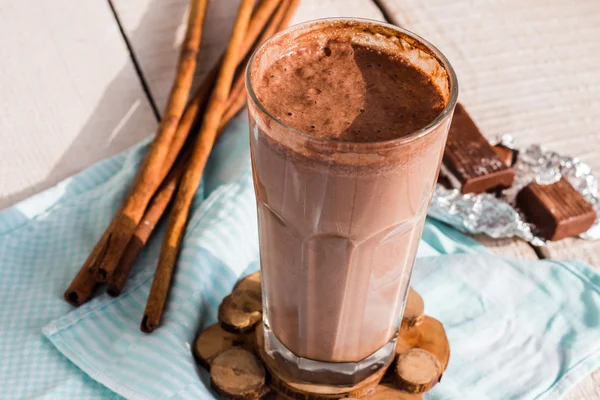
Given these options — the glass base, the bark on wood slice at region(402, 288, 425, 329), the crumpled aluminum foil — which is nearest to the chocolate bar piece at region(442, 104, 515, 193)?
the crumpled aluminum foil

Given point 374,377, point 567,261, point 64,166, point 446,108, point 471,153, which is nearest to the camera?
point 446,108

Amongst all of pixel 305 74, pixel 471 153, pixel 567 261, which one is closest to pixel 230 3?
pixel 471 153

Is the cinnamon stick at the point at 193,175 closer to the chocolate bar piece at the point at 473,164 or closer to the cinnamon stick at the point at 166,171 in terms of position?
the cinnamon stick at the point at 166,171

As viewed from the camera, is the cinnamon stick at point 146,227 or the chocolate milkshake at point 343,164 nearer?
the chocolate milkshake at point 343,164

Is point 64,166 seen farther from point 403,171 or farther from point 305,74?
point 403,171

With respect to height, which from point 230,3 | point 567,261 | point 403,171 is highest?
point 403,171

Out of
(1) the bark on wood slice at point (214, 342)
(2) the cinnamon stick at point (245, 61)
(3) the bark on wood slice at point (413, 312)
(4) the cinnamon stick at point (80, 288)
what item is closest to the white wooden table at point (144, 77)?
(2) the cinnamon stick at point (245, 61)
